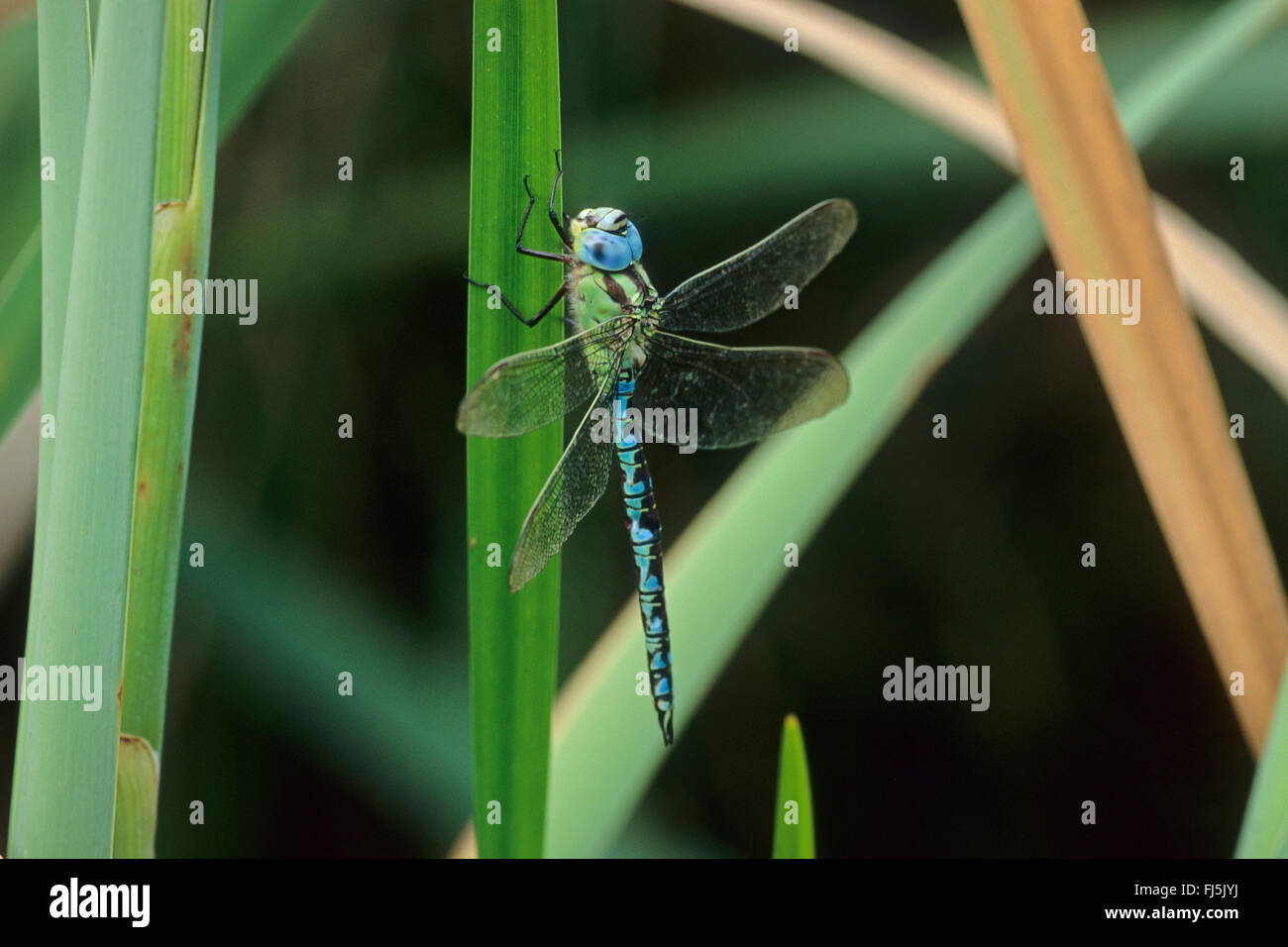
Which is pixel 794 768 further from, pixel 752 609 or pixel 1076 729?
pixel 1076 729

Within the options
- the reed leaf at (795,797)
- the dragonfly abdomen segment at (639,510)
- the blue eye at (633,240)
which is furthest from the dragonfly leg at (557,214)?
the reed leaf at (795,797)

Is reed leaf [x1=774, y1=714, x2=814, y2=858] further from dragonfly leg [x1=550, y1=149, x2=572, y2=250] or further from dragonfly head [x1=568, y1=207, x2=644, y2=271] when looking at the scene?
dragonfly head [x1=568, y1=207, x2=644, y2=271]

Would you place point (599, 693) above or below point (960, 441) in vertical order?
below

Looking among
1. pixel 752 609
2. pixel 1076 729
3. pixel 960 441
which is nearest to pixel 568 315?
pixel 752 609

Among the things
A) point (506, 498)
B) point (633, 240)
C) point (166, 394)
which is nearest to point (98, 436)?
point (166, 394)

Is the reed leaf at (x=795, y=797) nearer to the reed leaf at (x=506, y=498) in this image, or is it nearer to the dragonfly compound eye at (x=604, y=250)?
the reed leaf at (x=506, y=498)
